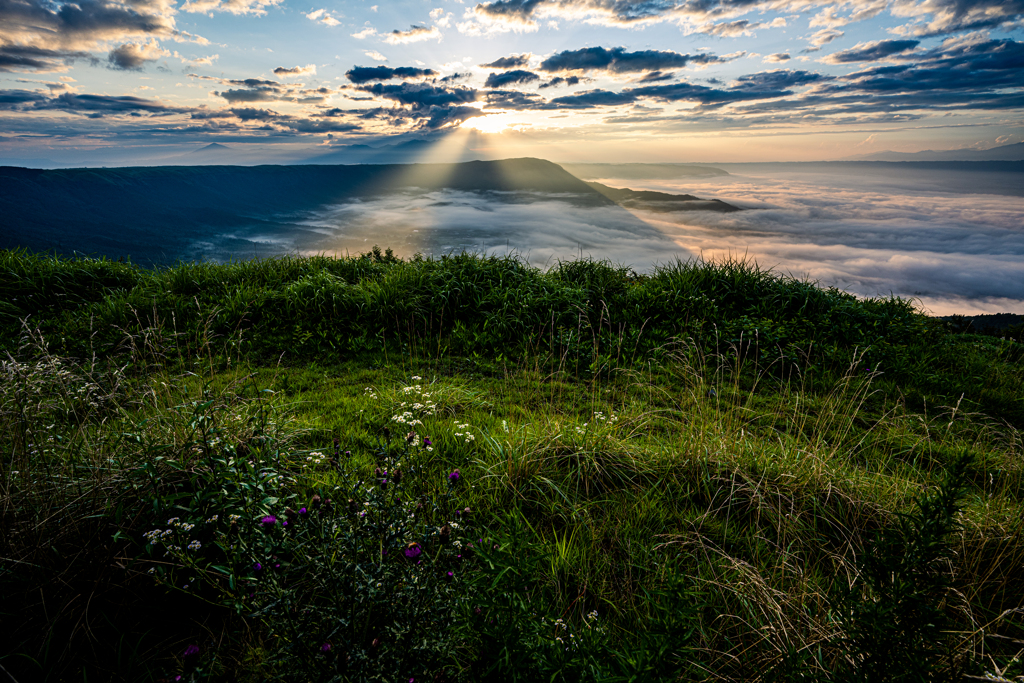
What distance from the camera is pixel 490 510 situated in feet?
9.04

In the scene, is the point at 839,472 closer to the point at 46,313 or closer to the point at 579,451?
the point at 579,451

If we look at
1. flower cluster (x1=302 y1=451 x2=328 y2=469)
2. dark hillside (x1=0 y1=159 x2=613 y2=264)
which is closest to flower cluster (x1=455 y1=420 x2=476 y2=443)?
flower cluster (x1=302 y1=451 x2=328 y2=469)

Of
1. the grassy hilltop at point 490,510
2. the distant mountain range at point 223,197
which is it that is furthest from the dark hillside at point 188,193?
the grassy hilltop at point 490,510

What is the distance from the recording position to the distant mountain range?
5184 centimetres

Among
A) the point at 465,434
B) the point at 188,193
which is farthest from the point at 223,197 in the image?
the point at 465,434

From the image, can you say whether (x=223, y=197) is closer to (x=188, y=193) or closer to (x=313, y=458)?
(x=188, y=193)

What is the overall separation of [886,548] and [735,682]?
2.78ft

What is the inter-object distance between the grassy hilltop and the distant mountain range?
1471 inches

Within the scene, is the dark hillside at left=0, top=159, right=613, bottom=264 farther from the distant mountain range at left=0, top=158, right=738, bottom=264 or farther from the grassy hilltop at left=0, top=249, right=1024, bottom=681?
the grassy hilltop at left=0, top=249, right=1024, bottom=681

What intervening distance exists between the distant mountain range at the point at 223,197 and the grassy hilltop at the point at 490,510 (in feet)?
123

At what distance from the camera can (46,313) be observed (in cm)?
700

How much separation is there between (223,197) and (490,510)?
106 m

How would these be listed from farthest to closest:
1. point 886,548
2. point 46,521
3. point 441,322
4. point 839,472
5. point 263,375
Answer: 1. point 441,322
2. point 263,375
3. point 839,472
4. point 46,521
5. point 886,548

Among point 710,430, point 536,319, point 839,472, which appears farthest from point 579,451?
point 536,319
